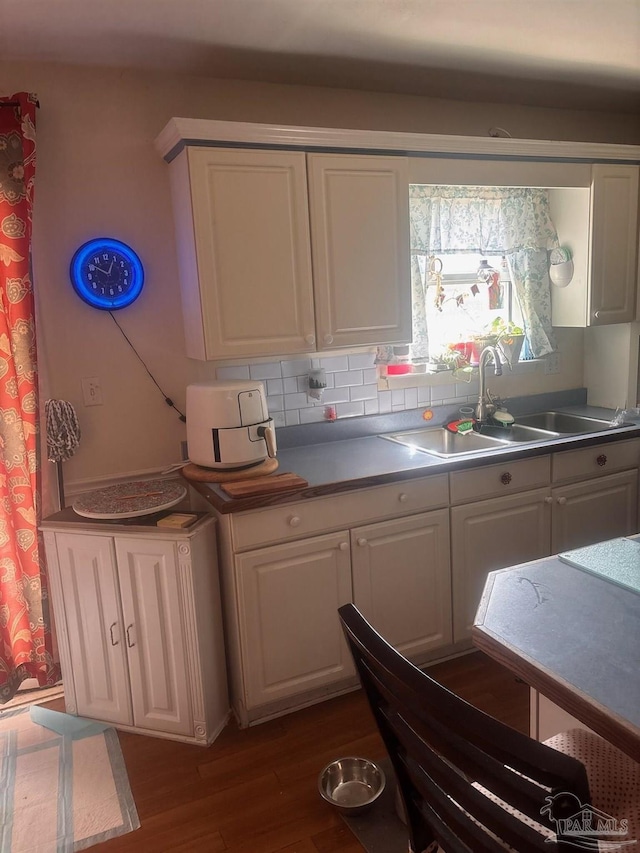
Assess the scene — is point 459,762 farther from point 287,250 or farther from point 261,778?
point 287,250

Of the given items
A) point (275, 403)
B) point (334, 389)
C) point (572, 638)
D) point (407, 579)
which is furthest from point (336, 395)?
point (572, 638)

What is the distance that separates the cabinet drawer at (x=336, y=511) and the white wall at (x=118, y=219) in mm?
659

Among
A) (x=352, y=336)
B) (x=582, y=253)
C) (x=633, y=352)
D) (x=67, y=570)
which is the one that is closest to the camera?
(x=67, y=570)

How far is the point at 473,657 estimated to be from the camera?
2.59m

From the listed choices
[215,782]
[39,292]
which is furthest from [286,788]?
[39,292]

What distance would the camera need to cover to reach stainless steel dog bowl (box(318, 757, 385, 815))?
1840 mm

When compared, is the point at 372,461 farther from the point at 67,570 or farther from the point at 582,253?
the point at 582,253

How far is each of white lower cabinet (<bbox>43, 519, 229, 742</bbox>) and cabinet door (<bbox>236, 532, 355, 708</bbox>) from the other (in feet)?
0.44

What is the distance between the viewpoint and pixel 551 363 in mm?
3320

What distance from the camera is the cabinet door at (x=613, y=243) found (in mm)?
2947

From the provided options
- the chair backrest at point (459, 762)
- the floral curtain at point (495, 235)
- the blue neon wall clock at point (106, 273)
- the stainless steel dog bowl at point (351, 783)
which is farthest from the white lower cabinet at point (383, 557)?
the chair backrest at point (459, 762)

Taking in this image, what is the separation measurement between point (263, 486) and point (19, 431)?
37.9 inches

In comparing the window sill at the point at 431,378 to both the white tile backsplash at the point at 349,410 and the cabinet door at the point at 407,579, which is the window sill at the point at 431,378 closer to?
the white tile backsplash at the point at 349,410

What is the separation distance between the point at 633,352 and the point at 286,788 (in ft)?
8.53
